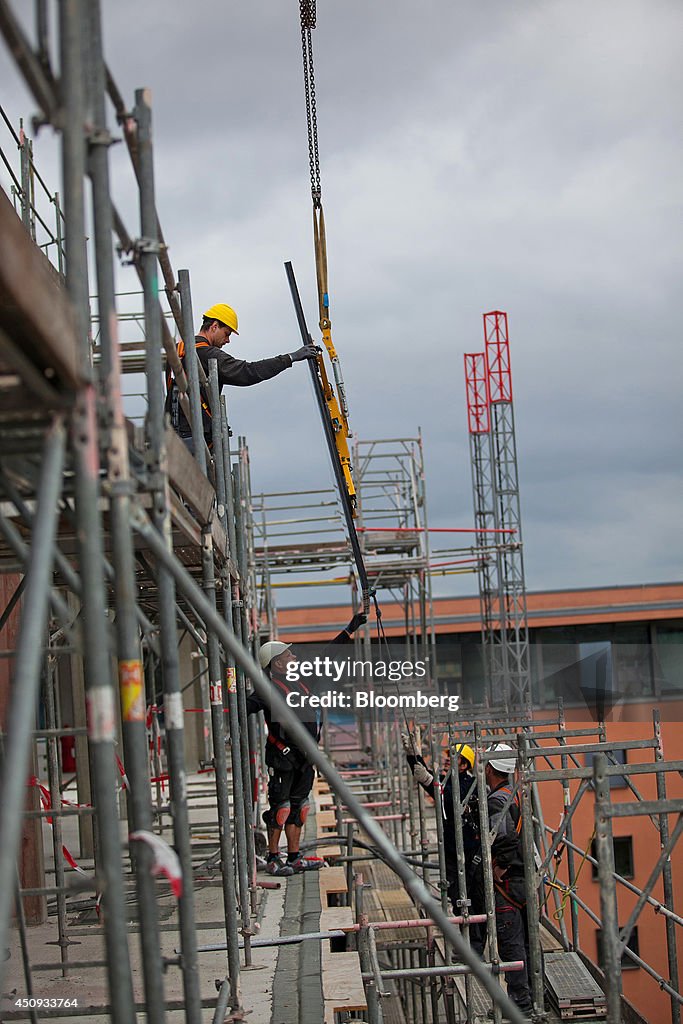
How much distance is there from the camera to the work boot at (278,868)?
11.2m

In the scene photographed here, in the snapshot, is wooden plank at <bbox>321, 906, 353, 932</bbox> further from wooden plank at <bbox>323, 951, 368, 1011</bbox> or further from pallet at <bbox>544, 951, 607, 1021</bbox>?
pallet at <bbox>544, 951, 607, 1021</bbox>

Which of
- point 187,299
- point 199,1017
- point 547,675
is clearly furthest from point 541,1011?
A: point 547,675

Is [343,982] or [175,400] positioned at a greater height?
[175,400]

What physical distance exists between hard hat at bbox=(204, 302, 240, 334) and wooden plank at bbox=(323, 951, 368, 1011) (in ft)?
14.7

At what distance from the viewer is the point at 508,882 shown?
30.3ft

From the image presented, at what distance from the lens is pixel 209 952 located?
834cm

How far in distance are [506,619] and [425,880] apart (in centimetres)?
2180

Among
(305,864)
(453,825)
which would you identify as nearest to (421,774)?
(453,825)

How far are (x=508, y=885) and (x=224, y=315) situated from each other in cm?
481

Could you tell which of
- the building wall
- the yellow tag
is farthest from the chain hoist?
the building wall

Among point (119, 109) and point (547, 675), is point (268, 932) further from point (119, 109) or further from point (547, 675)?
point (547, 675)

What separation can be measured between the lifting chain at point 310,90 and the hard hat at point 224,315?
12.6 feet

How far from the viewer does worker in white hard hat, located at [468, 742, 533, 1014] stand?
8.86 m

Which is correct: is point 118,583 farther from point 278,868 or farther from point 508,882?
point 278,868
